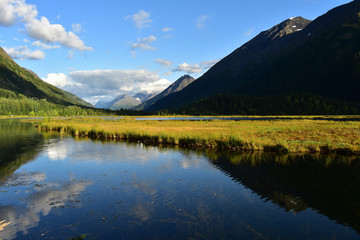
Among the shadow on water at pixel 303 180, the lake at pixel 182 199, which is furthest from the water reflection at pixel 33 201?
the shadow on water at pixel 303 180

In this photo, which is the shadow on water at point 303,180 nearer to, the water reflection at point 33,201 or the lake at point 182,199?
the lake at point 182,199

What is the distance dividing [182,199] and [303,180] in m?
11.6

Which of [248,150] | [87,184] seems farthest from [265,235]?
[248,150]

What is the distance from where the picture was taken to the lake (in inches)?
472

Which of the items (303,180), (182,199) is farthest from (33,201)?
(303,180)

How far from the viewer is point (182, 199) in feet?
53.1

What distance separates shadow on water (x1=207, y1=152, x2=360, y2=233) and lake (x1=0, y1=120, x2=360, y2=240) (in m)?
0.08

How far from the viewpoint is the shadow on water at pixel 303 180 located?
14.9 metres

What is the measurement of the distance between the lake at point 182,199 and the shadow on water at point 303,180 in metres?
0.08

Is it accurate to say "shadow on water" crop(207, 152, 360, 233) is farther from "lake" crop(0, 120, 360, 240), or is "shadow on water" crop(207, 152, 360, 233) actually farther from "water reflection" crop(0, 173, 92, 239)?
"water reflection" crop(0, 173, 92, 239)

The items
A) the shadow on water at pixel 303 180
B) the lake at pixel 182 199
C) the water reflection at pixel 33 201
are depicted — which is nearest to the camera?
the lake at pixel 182 199

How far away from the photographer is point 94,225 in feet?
40.8

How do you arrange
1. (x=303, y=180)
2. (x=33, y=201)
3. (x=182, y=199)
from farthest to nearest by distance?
(x=303, y=180)
(x=182, y=199)
(x=33, y=201)

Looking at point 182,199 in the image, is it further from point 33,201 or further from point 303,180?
point 303,180
